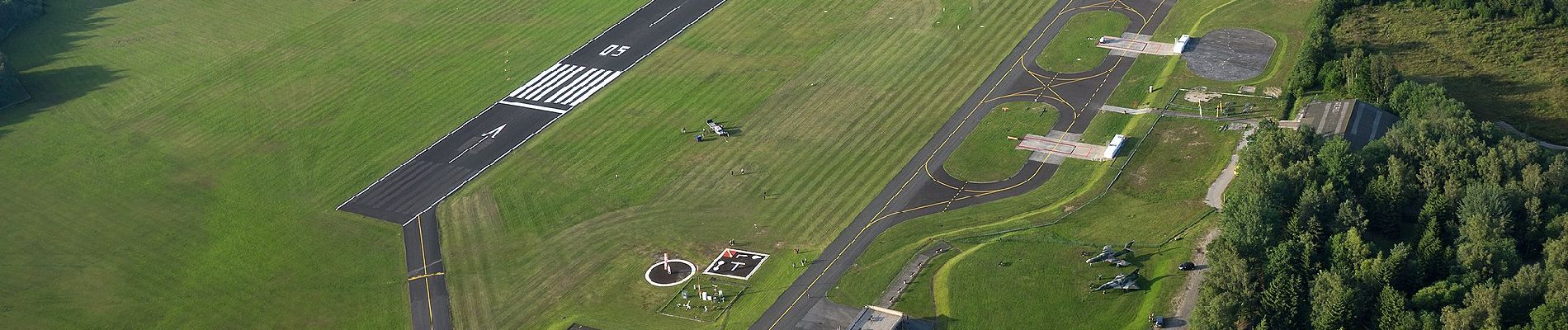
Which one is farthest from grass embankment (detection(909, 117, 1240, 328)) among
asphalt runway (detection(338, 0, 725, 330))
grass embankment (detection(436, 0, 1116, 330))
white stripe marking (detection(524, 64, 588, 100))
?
white stripe marking (detection(524, 64, 588, 100))

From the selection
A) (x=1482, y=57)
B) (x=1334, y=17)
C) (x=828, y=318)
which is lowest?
(x=828, y=318)

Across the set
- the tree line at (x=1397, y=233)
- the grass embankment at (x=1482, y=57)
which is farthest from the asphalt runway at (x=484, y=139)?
the grass embankment at (x=1482, y=57)

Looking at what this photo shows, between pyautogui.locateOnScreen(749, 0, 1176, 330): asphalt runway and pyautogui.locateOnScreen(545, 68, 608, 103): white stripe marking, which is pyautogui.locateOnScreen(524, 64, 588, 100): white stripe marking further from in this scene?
pyautogui.locateOnScreen(749, 0, 1176, 330): asphalt runway

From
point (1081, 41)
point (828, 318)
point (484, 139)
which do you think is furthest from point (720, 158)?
point (1081, 41)

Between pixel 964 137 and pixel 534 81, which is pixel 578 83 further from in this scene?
pixel 964 137

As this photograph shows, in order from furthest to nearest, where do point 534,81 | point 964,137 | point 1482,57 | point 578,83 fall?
point 534,81 < point 578,83 < point 1482,57 < point 964,137

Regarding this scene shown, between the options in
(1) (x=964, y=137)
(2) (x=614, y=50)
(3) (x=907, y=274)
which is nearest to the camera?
(3) (x=907, y=274)

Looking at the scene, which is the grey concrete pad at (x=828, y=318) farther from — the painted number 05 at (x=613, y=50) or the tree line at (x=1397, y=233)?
the painted number 05 at (x=613, y=50)
